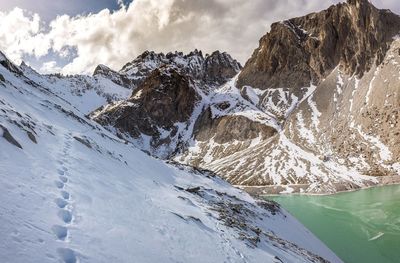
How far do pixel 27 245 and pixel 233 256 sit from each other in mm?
11030

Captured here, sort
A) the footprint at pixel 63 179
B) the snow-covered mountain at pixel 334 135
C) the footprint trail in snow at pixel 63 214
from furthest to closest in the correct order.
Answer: the snow-covered mountain at pixel 334 135, the footprint at pixel 63 179, the footprint trail in snow at pixel 63 214

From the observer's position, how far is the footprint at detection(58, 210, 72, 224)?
1368cm

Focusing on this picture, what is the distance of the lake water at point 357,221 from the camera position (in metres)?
57.9

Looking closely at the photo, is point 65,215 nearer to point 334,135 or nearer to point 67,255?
point 67,255

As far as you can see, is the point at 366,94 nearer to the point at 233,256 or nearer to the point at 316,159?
the point at 316,159

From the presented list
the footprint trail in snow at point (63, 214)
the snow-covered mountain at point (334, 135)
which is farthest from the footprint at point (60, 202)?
the snow-covered mountain at point (334, 135)

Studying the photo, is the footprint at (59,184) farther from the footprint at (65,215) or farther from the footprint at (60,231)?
the footprint at (60,231)

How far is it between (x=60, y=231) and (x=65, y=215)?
160cm

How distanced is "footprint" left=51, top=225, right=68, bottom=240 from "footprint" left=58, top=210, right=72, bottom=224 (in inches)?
31.2

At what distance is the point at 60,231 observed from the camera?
12508 mm

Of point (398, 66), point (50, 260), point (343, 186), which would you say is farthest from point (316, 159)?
point (50, 260)

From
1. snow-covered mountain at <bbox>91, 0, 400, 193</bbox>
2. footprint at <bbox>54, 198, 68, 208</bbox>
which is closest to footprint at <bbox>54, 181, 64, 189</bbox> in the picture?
footprint at <bbox>54, 198, 68, 208</bbox>

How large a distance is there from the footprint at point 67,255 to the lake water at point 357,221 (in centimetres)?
4990

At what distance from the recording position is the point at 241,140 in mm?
188000
